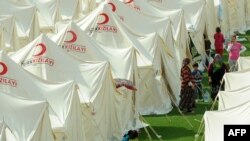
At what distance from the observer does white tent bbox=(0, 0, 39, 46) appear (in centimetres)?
3312

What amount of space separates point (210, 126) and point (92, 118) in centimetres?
419

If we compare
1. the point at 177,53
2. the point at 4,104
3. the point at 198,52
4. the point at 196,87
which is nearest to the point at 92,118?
the point at 4,104

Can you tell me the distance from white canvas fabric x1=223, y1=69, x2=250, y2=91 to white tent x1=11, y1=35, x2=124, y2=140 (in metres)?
3.43

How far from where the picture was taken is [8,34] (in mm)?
32250

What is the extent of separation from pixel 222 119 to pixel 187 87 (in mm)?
6545

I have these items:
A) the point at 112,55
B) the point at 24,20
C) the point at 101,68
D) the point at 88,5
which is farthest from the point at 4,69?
the point at 88,5

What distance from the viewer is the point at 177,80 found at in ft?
95.6

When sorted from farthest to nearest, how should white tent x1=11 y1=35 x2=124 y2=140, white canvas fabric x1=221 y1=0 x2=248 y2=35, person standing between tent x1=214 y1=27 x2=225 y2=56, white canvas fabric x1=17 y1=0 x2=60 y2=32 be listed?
white canvas fabric x1=221 y1=0 x2=248 y2=35 → white canvas fabric x1=17 y1=0 x2=60 y2=32 → person standing between tent x1=214 y1=27 x2=225 y2=56 → white tent x1=11 y1=35 x2=124 y2=140

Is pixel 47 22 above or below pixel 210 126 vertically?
above

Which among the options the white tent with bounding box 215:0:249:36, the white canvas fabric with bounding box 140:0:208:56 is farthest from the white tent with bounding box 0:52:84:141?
the white tent with bounding box 215:0:249:36

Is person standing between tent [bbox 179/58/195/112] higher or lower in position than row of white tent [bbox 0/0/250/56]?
lower

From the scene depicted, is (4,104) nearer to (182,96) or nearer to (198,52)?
(182,96)

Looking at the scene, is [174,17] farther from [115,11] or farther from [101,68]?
[101,68]

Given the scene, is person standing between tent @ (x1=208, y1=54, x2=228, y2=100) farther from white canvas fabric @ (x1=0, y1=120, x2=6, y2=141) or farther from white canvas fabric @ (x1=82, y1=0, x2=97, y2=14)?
white canvas fabric @ (x1=0, y1=120, x2=6, y2=141)
